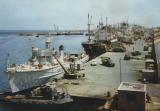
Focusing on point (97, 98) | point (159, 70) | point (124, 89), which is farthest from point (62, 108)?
point (159, 70)

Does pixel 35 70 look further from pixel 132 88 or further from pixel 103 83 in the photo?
pixel 132 88

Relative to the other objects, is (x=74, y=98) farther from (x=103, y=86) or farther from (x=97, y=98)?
(x=103, y=86)

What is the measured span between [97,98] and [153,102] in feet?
26.3

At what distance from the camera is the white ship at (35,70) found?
45812 mm

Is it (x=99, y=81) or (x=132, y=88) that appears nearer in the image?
(x=132, y=88)

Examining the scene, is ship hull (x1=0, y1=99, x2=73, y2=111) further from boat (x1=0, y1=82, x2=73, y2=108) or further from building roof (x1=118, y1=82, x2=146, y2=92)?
building roof (x1=118, y1=82, x2=146, y2=92)

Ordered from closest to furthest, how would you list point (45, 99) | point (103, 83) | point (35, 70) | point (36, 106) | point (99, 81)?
1. point (36, 106)
2. point (45, 99)
3. point (103, 83)
4. point (99, 81)
5. point (35, 70)

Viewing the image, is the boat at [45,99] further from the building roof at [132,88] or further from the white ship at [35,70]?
the building roof at [132,88]

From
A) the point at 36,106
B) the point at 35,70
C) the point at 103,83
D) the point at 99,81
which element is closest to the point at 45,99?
the point at 36,106

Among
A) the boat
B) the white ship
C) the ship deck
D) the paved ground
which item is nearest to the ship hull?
the boat

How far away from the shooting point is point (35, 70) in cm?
4784

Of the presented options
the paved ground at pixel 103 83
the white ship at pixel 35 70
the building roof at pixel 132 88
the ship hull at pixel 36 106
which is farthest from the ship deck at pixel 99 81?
the building roof at pixel 132 88

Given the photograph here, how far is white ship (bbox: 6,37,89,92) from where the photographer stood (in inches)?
1804

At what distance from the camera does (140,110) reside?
27141 millimetres
